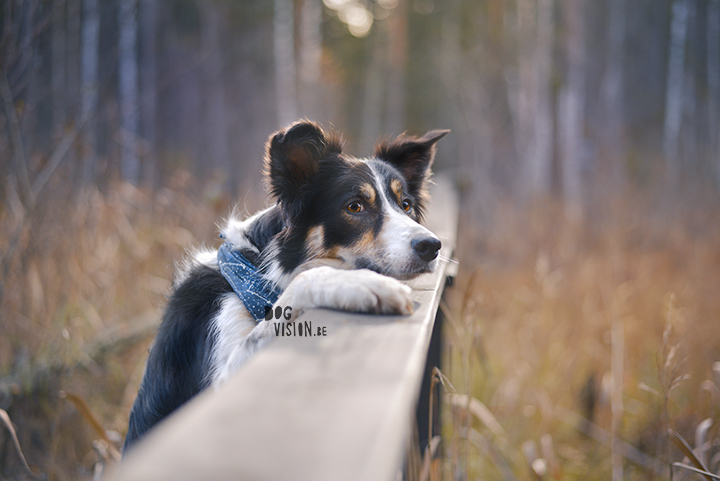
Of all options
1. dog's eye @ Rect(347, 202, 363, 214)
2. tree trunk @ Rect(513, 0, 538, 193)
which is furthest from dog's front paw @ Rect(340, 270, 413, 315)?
tree trunk @ Rect(513, 0, 538, 193)

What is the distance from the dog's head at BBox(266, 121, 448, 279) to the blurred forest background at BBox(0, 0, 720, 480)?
44 cm

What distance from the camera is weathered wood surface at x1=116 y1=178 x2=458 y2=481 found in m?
0.51

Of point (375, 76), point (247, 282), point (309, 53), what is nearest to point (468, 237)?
point (247, 282)

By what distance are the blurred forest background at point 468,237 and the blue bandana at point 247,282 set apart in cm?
81

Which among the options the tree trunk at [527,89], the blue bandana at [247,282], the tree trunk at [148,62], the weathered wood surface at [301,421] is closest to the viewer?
the weathered wood surface at [301,421]

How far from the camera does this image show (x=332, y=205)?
7.48 ft

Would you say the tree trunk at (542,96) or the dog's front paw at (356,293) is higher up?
the tree trunk at (542,96)

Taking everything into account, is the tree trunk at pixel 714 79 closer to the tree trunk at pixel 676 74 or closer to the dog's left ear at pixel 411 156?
the tree trunk at pixel 676 74

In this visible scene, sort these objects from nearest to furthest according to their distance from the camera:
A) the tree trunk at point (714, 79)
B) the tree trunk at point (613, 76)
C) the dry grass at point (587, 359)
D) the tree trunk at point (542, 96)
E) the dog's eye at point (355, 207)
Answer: the dog's eye at point (355, 207) → the dry grass at point (587, 359) → the tree trunk at point (542, 96) → the tree trunk at point (613, 76) → the tree trunk at point (714, 79)

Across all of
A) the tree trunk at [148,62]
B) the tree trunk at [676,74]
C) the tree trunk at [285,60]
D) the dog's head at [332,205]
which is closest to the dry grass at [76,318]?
the dog's head at [332,205]

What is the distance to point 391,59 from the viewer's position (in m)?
17.7

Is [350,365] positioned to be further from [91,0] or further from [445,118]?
[445,118]

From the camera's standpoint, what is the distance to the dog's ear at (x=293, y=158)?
2.14 meters

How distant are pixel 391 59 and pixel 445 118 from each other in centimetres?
639
